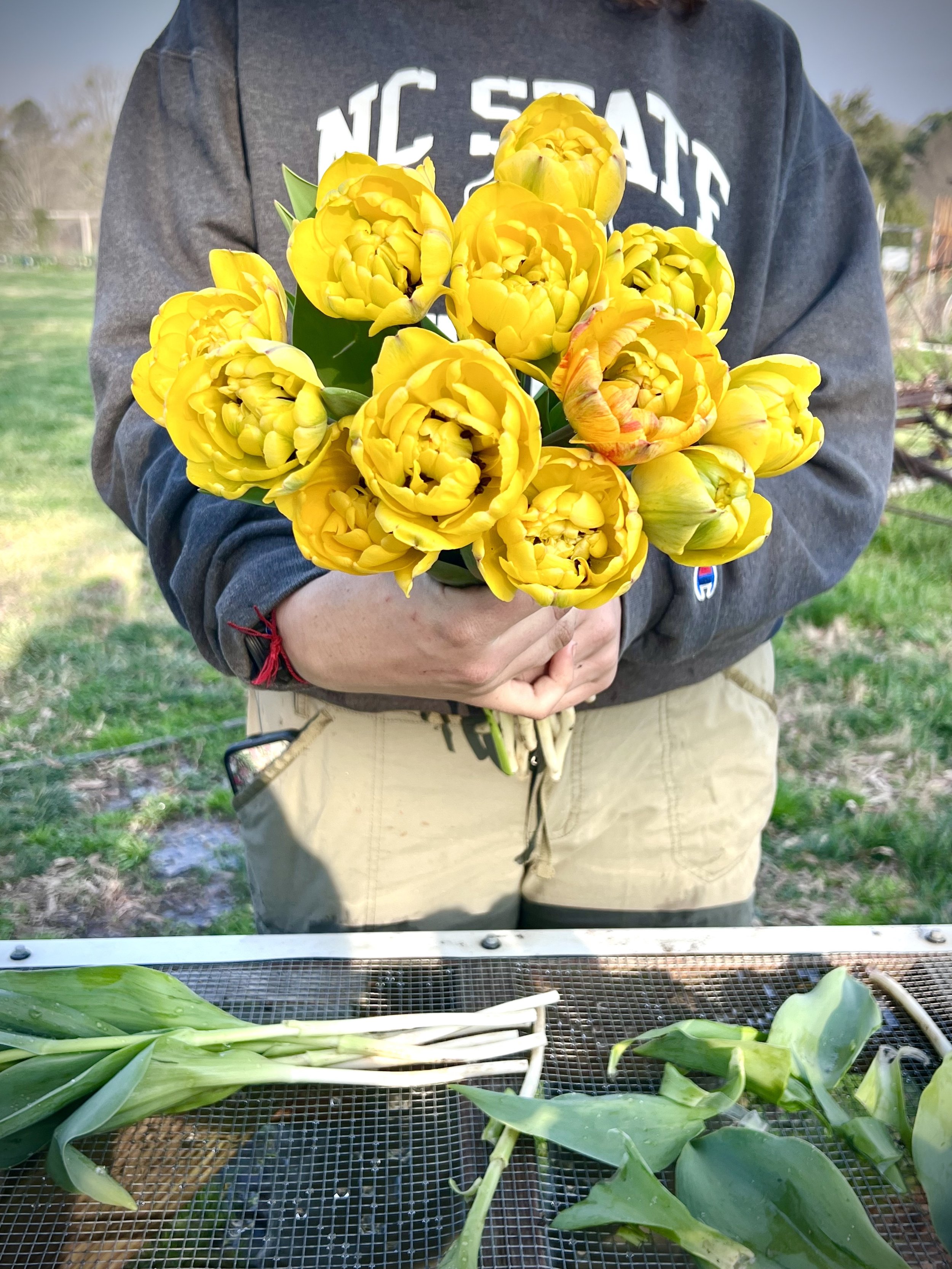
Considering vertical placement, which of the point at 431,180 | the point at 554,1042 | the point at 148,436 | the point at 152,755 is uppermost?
the point at 431,180

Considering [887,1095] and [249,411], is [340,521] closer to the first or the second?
[249,411]

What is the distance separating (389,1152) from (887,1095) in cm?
37

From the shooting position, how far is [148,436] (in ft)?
3.14

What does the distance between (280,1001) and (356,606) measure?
1.16 feet

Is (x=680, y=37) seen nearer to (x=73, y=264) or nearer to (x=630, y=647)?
(x=630, y=647)

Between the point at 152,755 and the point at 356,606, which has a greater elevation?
the point at 356,606

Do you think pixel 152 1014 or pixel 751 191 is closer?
pixel 152 1014

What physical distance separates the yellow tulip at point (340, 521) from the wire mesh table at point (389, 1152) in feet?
1.51

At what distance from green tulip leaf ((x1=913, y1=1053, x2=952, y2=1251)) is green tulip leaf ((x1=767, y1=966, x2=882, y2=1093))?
6 centimetres

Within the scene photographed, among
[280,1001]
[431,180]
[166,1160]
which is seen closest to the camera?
[431,180]

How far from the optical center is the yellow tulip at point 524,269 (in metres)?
0.43

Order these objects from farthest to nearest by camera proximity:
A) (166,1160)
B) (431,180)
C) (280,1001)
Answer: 1. (280,1001)
2. (166,1160)
3. (431,180)

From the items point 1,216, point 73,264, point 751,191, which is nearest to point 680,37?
point 751,191

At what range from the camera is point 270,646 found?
843 millimetres
